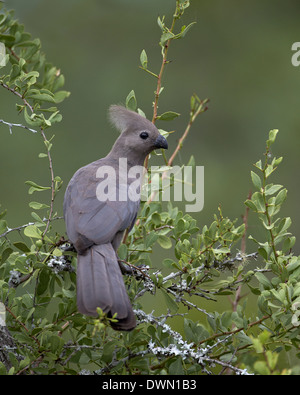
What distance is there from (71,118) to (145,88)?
929mm

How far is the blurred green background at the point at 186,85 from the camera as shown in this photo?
6879 millimetres

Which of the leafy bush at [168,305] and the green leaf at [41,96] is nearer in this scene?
the leafy bush at [168,305]

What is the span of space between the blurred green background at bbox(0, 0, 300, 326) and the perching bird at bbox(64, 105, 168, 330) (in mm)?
2367

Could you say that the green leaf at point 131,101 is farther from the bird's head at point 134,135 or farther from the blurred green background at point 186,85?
the blurred green background at point 186,85

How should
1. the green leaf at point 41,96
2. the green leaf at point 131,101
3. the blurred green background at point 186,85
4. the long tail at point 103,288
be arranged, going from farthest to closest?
the blurred green background at point 186,85
the green leaf at point 131,101
the green leaf at point 41,96
the long tail at point 103,288

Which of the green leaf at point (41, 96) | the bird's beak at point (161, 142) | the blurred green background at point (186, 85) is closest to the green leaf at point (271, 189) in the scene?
the green leaf at point (41, 96)

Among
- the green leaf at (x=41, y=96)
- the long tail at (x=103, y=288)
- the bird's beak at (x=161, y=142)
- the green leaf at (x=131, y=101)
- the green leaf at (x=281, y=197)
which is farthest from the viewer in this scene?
the bird's beak at (x=161, y=142)

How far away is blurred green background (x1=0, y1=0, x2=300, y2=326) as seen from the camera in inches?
271

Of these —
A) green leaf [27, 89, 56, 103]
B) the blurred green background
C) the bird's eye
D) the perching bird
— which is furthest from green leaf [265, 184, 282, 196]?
the blurred green background

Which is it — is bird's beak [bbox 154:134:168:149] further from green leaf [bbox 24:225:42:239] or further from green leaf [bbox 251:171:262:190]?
green leaf [bbox 24:225:42:239]

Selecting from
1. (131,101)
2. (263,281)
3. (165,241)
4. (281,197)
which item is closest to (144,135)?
(131,101)

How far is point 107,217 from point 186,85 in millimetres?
4526

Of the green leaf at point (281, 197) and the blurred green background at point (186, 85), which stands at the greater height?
the blurred green background at point (186, 85)

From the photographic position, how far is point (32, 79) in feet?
10.1
